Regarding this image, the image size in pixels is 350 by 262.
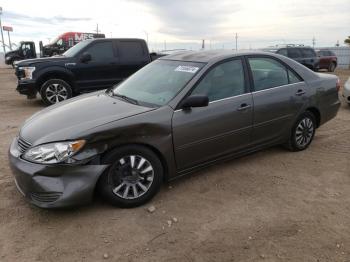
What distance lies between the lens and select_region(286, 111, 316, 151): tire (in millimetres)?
5164

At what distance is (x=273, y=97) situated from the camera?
472 centimetres

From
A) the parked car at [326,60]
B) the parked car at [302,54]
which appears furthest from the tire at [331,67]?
the parked car at [302,54]

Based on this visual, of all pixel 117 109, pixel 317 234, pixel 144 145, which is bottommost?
pixel 317 234

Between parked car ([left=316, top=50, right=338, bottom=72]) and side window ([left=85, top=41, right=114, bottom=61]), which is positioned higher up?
side window ([left=85, top=41, right=114, bottom=61])

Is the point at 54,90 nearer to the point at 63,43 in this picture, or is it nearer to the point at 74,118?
the point at 74,118

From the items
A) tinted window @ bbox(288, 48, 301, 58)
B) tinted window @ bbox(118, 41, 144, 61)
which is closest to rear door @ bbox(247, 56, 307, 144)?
tinted window @ bbox(118, 41, 144, 61)

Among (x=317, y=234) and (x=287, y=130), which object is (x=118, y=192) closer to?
(x=317, y=234)

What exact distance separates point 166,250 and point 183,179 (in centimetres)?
147

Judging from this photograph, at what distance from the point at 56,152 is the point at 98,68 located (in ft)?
22.0

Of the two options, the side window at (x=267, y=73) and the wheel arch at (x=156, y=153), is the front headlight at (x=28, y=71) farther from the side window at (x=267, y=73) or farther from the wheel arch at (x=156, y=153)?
the wheel arch at (x=156, y=153)

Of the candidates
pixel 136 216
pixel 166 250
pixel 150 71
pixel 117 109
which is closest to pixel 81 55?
pixel 150 71

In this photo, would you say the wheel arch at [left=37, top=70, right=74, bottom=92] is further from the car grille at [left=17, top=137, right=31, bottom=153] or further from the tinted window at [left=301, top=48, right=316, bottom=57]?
the tinted window at [left=301, top=48, right=316, bottom=57]

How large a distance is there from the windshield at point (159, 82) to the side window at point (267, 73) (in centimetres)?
83

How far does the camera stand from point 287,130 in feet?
16.5
